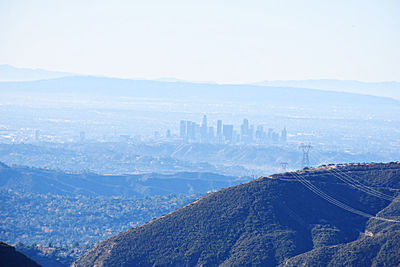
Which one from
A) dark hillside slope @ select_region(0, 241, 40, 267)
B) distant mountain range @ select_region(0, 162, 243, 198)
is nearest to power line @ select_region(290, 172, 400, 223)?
dark hillside slope @ select_region(0, 241, 40, 267)

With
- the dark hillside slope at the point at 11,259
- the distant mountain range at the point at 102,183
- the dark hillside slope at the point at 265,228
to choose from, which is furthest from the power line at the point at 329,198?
the distant mountain range at the point at 102,183

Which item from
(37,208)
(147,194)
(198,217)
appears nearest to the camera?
(198,217)

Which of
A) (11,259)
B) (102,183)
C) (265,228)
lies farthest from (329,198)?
(102,183)

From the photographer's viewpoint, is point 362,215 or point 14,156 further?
point 14,156

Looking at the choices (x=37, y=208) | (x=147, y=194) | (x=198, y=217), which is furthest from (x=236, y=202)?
(x=147, y=194)

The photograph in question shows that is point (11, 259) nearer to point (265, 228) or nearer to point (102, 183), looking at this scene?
point (265, 228)

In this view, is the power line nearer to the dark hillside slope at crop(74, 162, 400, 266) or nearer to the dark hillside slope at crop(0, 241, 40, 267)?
the dark hillside slope at crop(74, 162, 400, 266)

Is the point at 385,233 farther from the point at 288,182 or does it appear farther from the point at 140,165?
the point at 140,165

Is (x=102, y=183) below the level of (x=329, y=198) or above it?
below
